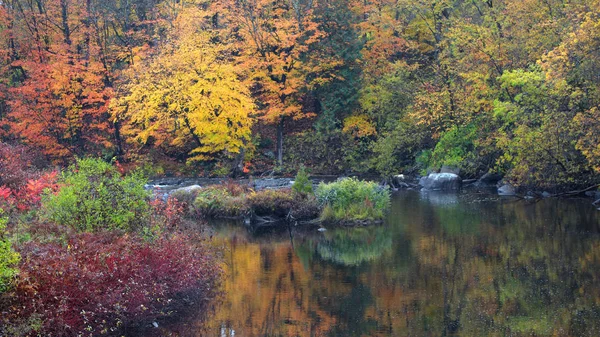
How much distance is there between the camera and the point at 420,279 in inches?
550

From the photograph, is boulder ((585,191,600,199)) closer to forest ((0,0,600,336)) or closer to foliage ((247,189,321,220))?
forest ((0,0,600,336))

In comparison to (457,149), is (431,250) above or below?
below

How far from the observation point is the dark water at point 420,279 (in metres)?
11.0

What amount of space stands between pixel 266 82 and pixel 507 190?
51.8 ft

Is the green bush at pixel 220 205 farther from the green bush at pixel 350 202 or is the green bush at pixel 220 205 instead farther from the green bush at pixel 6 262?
the green bush at pixel 6 262

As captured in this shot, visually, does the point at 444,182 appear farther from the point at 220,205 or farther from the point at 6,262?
the point at 6,262

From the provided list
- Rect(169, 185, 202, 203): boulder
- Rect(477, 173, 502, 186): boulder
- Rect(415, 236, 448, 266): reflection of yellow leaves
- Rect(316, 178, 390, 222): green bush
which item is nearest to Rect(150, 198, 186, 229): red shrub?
Rect(415, 236, 448, 266): reflection of yellow leaves

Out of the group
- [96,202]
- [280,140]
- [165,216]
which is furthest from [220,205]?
[280,140]

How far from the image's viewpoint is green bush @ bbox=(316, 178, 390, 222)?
71.8 feet

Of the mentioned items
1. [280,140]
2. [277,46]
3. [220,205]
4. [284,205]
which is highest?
[277,46]

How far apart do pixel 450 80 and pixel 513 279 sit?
21.5m

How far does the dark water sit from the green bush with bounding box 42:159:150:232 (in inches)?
99.5

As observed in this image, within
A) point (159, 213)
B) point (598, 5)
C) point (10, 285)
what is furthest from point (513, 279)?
point (598, 5)

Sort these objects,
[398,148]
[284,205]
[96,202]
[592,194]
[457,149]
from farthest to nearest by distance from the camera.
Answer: [398,148] → [457,149] → [592,194] → [284,205] → [96,202]
